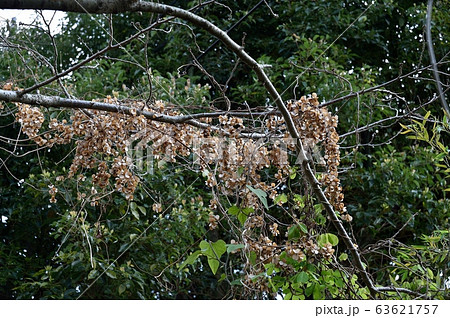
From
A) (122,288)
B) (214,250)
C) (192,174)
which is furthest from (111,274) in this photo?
(214,250)

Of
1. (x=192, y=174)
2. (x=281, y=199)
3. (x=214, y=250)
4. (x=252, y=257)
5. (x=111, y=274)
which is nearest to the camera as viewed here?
(x=214, y=250)

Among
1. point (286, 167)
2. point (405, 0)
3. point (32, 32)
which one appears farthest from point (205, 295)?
point (405, 0)

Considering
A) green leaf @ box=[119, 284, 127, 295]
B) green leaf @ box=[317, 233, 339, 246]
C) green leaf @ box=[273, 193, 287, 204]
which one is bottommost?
green leaf @ box=[119, 284, 127, 295]

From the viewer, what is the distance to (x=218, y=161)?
1.44 m

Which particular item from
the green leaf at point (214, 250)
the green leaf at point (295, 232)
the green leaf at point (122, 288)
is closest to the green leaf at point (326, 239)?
the green leaf at point (295, 232)

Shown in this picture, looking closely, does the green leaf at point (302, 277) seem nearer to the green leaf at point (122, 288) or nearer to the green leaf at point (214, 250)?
the green leaf at point (214, 250)

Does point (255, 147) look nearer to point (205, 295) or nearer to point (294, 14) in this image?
point (205, 295)

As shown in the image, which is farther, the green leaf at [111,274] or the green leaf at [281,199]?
the green leaf at [111,274]

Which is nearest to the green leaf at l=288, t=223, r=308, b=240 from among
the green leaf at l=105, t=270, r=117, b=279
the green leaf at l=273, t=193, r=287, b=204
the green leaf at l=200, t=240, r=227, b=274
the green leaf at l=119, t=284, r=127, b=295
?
the green leaf at l=273, t=193, r=287, b=204

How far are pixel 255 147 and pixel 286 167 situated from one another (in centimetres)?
11

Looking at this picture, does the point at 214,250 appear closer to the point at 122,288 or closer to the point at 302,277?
the point at 302,277

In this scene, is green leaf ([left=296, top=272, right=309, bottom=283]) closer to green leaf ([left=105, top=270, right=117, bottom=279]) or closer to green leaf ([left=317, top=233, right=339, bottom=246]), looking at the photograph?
green leaf ([left=317, top=233, right=339, bottom=246])

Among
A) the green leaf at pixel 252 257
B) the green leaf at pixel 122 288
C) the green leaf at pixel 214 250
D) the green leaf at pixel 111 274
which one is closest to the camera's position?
the green leaf at pixel 214 250

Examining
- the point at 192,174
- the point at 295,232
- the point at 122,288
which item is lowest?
the point at 122,288
